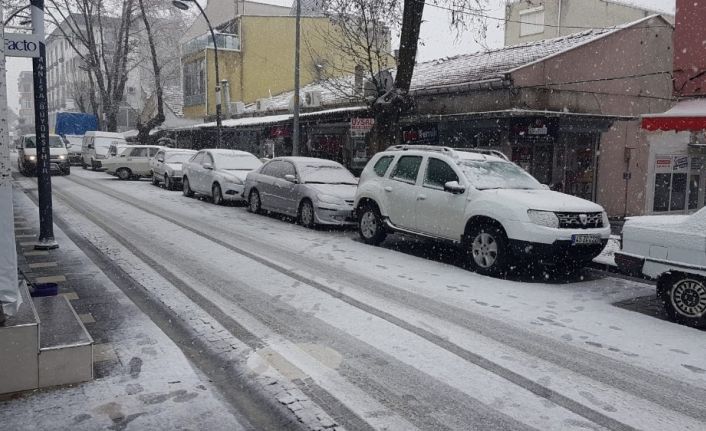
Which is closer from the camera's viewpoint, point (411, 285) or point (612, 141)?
point (411, 285)

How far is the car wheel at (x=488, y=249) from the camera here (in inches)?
316

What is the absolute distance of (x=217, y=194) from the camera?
16.6m

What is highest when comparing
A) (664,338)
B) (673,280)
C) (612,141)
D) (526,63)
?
(526,63)

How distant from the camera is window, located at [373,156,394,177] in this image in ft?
34.6

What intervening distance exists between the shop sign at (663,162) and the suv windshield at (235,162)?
1401 centimetres

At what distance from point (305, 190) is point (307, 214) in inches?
21.4

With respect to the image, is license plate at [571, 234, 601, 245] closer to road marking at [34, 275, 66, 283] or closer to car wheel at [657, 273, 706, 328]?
car wheel at [657, 273, 706, 328]

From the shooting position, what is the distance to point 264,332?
5.37 m

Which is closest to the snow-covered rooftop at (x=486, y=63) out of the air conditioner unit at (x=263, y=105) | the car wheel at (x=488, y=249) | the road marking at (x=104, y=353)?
the air conditioner unit at (x=263, y=105)

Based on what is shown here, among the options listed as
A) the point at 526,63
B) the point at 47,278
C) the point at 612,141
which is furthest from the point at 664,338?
the point at 612,141

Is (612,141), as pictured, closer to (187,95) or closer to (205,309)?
(205,309)

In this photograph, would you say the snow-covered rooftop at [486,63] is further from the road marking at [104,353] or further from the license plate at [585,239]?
the road marking at [104,353]

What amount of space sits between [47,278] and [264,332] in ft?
11.8

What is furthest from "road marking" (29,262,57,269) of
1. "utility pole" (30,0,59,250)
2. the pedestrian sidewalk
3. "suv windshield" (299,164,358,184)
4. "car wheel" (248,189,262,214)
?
"car wheel" (248,189,262,214)
